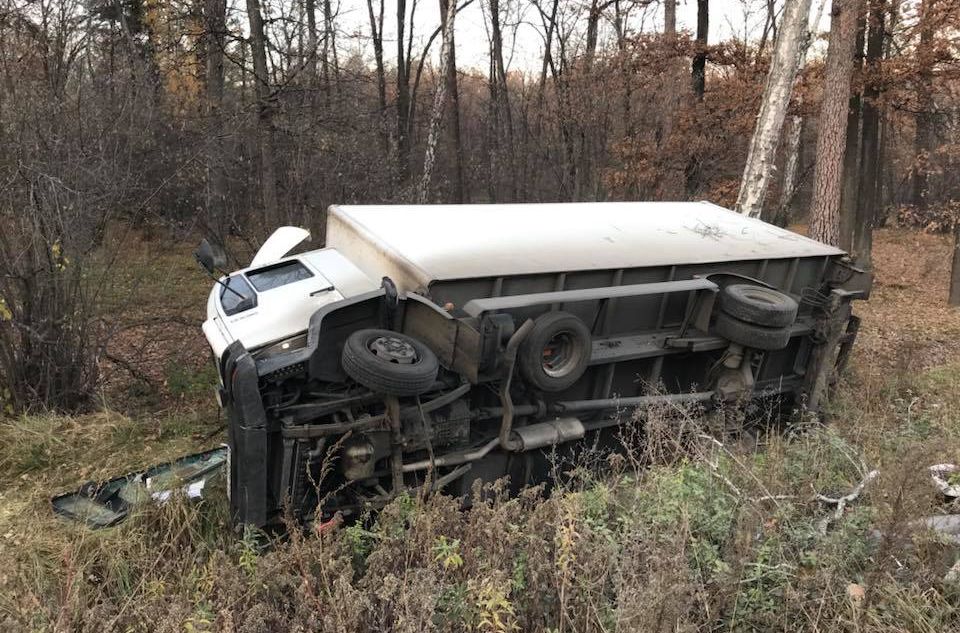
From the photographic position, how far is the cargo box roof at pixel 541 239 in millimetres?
4098

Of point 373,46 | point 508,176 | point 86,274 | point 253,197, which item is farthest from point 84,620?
point 373,46

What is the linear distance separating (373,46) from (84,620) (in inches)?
863

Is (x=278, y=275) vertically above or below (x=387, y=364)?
above

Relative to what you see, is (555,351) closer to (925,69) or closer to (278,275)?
(278,275)

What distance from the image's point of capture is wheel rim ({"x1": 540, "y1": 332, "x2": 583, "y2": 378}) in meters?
4.00

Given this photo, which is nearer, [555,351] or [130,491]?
[130,491]

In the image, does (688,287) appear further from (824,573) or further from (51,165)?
(51,165)

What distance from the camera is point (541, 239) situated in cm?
462

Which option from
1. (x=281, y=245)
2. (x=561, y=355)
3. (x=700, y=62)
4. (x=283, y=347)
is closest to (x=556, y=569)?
(x=561, y=355)

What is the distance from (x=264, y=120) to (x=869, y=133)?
14059 millimetres

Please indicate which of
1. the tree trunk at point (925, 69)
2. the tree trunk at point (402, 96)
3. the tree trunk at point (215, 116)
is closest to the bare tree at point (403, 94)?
the tree trunk at point (402, 96)

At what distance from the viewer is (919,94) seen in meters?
12.8

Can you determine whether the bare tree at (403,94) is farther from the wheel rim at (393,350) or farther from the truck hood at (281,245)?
the wheel rim at (393,350)

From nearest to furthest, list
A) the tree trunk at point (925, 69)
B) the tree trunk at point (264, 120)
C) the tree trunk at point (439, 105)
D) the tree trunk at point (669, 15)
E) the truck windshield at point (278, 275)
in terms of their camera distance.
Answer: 1. the truck windshield at point (278, 275)
2. the tree trunk at point (264, 120)
3. the tree trunk at point (925, 69)
4. the tree trunk at point (439, 105)
5. the tree trunk at point (669, 15)
